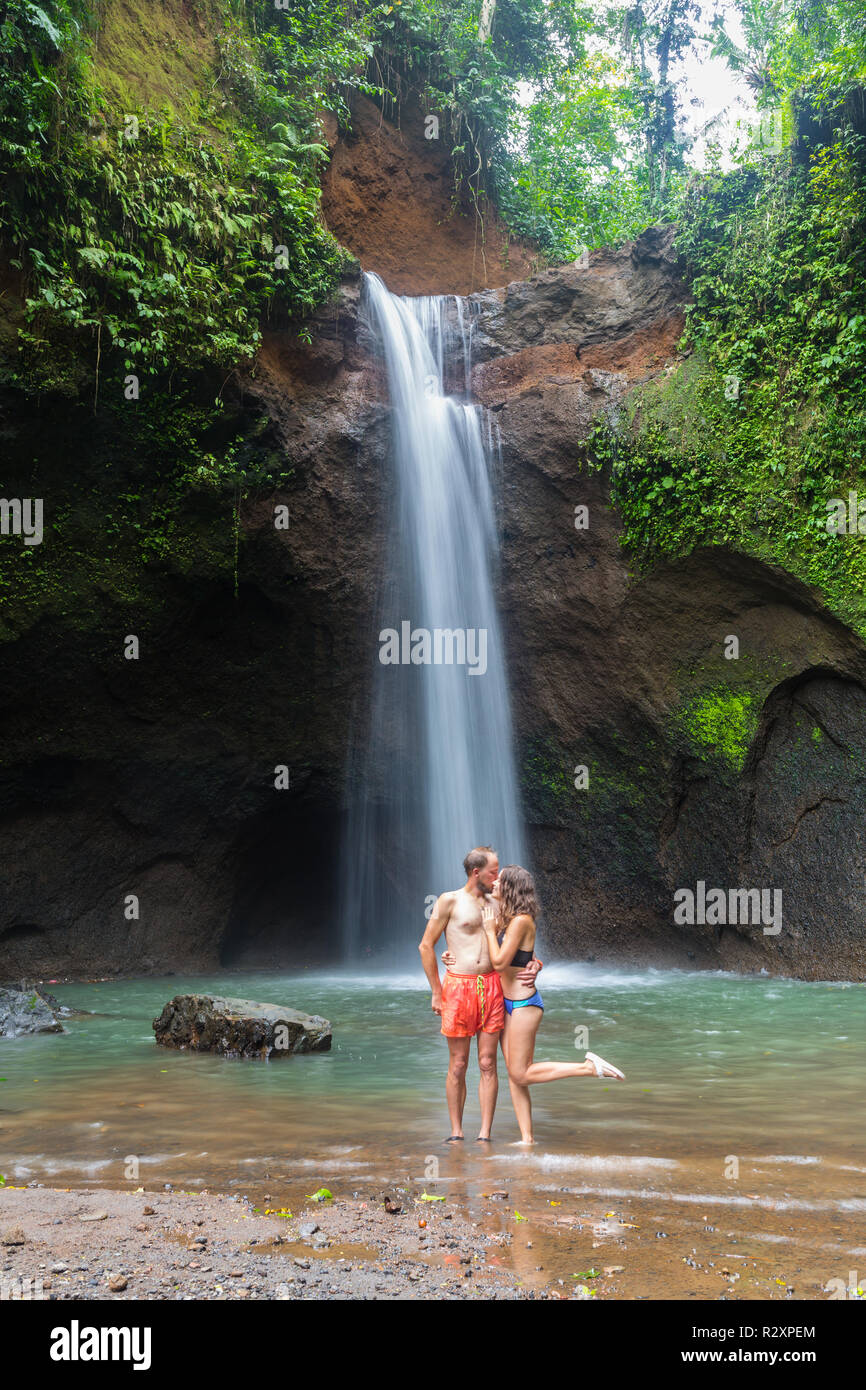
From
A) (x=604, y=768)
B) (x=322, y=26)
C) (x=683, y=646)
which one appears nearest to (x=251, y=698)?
(x=604, y=768)

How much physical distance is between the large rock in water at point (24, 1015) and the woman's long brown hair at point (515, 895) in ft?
17.3

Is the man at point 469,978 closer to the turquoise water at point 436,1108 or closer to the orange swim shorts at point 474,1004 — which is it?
the orange swim shorts at point 474,1004

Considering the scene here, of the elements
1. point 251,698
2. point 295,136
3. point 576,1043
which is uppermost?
point 295,136

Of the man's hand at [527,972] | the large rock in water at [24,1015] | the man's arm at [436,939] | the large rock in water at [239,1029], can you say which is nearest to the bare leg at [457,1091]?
the man's arm at [436,939]

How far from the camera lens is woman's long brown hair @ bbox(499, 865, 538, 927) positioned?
5.75 m

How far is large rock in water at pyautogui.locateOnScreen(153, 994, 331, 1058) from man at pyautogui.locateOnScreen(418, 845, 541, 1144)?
103 inches

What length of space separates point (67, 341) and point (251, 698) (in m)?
5.23

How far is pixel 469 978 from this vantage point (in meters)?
5.74

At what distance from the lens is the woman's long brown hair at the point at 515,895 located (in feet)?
18.9

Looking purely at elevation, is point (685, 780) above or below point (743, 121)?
below

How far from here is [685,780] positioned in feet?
46.2

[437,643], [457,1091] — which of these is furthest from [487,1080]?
[437,643]

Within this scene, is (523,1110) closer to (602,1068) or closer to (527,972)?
(602,1068)
